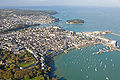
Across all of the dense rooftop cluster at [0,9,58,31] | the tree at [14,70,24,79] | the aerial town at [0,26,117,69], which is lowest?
the tree at [14,70,24,79]

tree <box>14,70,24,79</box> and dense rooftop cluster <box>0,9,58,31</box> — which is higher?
dense rooftop cluster <box>0,9,58,31</box>

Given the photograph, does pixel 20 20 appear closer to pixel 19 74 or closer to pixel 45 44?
pixel 45 44

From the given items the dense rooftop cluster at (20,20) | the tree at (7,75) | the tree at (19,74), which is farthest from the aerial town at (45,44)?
the dense rooftop cluster at (20,20)

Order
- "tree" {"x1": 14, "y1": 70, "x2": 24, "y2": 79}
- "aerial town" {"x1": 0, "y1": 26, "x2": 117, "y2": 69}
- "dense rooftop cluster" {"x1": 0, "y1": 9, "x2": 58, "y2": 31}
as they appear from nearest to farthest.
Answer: "tree" {"x1": 14, "y1": 70, "x2": 24, "y2": 79} → "aerial town" {"x1": 0, "y1": 26, "x2": 117, "y2": 69} → "dense rooftop cluster" {"x1": 0, "y1": 9, "x2": 58, "y2": 31}

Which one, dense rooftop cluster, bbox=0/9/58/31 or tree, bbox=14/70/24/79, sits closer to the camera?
tree, bbox=14/70/24/79

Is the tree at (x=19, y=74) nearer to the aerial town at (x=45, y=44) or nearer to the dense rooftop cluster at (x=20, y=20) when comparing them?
the aerial town at (x=45, y=44)

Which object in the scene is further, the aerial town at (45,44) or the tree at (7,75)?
the aerial town at (45,44)

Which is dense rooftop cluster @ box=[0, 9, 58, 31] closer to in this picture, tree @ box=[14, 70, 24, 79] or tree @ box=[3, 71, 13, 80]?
tree @ box=[3, 71, 13, 80]

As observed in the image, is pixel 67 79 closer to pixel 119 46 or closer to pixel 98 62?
pixel 98 62

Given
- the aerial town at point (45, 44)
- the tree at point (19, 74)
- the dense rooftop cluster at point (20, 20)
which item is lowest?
the tree at point (19, 74)

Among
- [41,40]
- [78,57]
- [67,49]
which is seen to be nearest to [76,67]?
[78,57]

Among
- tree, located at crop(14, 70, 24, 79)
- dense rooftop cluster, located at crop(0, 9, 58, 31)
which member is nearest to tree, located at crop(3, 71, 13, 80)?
tree, located at crop(14, 70, 24, 79)
